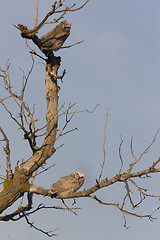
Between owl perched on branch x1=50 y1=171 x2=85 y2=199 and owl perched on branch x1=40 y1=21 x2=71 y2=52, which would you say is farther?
owl perched on branch x1=40 y1=21 x2=71 y2=52

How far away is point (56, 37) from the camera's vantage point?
880cm

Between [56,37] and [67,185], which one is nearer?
[67,185]

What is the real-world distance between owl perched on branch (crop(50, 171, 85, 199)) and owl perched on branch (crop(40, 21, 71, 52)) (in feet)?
9.94

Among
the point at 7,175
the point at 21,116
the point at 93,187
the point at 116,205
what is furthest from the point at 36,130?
the point at 116,205

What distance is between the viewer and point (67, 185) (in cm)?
792

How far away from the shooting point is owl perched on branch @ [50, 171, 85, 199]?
7.92m

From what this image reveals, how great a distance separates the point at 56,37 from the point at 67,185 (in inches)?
136

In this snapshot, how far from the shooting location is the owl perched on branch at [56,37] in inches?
346

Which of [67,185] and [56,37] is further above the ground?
[56,37]

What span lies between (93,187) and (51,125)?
1909 mm

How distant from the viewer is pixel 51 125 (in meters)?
8.70

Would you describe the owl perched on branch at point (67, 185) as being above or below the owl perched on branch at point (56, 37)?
below

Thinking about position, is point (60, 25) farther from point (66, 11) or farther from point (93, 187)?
point (93, 187)

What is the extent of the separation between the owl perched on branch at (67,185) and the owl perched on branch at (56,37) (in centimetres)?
303
